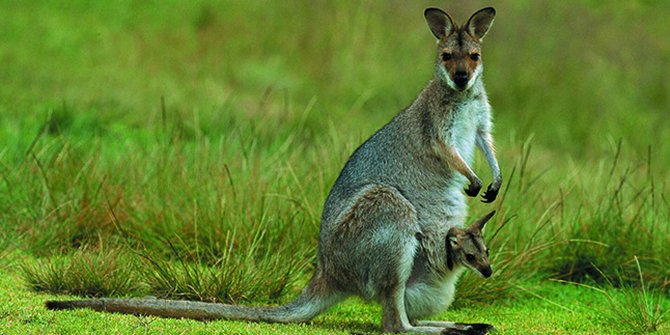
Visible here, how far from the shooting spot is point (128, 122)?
12820 millimetres

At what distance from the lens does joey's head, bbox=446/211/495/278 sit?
19.8 ft

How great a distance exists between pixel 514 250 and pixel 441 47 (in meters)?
2.46

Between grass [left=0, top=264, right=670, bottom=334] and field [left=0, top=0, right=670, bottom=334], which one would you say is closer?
grass [left=0, top=264, right=670, bottom=334]

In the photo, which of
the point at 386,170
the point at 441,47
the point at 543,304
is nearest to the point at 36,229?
the point at 386,170

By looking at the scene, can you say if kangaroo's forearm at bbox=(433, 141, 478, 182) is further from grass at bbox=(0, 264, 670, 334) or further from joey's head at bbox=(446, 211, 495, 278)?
grass at bbox=(0, 264, 670, 334)

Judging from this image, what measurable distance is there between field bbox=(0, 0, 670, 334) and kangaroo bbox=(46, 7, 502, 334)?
0.90ft

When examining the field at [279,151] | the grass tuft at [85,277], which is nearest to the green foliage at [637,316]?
the field at [279,151]

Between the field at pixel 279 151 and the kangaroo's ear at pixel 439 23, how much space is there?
156 cm

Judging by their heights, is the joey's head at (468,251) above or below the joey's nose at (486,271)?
above

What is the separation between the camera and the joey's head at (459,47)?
6160 mm

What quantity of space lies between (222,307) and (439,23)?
8.15 ft

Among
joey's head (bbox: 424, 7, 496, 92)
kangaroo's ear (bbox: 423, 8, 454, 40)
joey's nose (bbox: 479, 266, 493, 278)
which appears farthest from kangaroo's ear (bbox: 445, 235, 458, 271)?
kangaroo's ear (bbox: 423, 8, 454, 40)

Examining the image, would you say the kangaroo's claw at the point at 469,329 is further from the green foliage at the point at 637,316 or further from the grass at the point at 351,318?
the green foliage at the point at 637,316

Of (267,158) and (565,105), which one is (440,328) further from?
(565,105)
